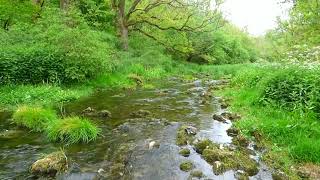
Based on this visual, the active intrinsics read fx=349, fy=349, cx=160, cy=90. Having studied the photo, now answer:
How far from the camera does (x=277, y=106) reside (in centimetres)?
1173

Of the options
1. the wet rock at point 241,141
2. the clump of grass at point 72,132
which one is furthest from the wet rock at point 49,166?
the wet rock at point 241,141

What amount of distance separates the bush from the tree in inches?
482

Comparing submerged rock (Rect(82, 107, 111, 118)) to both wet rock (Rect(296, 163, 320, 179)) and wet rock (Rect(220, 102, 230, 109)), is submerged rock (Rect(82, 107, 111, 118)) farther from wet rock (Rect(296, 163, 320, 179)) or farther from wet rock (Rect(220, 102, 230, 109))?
wet rock (Rect(296, 163, 320, 179))

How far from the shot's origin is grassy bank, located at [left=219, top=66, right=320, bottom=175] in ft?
27.3

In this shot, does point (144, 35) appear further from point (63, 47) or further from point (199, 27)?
point (63, 47)

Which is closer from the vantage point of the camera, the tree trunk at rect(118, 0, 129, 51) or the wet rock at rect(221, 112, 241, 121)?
the wet rock at rect(221, 112, 241, 121)

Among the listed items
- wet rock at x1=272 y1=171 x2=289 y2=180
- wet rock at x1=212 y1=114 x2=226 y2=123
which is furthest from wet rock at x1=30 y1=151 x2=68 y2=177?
wet rock at x1=212 y1=114 x2=226 y2=123

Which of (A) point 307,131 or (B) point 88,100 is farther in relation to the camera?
(B) point 88,100

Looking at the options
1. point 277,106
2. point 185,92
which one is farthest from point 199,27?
point 277,106

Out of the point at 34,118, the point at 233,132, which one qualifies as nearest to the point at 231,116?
the point at 233,132

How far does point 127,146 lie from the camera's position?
31.8 feet

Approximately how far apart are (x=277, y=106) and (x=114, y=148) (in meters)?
5.73

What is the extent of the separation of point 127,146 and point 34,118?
4050 mm

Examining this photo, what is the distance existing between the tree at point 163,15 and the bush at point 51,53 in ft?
40.2
